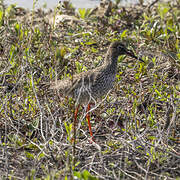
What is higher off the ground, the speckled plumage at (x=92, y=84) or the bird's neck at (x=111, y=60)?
the bird's neck at (x=111, y=60)

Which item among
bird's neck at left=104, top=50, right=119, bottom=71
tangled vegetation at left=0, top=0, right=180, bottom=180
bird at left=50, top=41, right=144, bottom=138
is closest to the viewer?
tangled vegetation at left=0, top=0, right=180, bottom=180

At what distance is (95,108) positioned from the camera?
11.5 ft

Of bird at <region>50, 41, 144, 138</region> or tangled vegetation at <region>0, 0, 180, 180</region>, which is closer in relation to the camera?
tangled vegetation at <region>0, 0, 180, 180</region>

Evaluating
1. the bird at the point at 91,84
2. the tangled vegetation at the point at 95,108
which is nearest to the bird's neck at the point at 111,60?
the bird at the point at 91,84

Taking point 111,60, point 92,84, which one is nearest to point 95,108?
point 92,84

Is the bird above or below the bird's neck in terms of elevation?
below

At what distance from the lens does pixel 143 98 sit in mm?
4852

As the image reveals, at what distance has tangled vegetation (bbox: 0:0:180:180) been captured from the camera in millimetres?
3533

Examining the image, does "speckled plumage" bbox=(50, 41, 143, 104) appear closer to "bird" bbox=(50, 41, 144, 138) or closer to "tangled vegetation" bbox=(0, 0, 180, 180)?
"bird" bbox=(50, 41, 144, 138)

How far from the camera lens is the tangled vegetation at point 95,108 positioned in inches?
139

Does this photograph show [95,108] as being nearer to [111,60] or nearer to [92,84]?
[92,84]

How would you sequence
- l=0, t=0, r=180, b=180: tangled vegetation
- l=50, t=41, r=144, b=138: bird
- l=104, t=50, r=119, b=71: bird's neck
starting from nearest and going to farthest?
1. l=0, t=0, r=180, b=180: tangled vegetation
2. l=50, t=41, r=144, b=138: bird
3. l=104, t=50, r=119, b=71: bird's neck

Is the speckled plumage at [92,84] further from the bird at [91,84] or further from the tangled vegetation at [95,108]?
the tangled vegetation at [95,108]

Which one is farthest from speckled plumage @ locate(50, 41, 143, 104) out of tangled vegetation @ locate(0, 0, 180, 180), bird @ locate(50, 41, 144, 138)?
tangled vegetation @ locate(0, 0, 180, 180)
